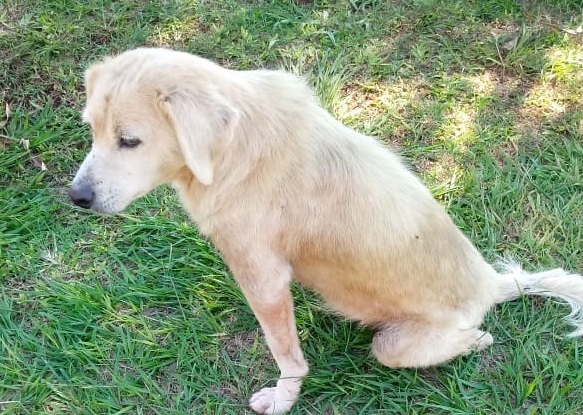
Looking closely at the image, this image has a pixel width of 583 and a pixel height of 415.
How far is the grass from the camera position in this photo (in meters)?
3.35

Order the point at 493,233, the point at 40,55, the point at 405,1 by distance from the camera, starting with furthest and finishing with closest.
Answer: the point at 405,1
the point at 40,55
the point at 493,233

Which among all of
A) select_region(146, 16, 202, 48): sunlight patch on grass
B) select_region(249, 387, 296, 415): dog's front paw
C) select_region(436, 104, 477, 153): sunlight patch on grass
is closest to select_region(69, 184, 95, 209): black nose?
select_region(249, 387, 296, 415): dog's front paw

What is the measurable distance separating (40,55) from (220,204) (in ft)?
9.25

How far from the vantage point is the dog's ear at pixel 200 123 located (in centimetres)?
235

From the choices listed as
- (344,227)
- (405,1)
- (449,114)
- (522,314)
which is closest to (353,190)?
(344,227)

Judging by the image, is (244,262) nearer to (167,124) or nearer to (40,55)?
(167,124)

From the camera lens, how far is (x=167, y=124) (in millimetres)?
2426

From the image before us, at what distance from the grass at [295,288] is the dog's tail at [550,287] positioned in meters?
0.10

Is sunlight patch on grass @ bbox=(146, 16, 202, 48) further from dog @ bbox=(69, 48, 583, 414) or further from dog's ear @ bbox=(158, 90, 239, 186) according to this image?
dog's ear @ bbox=(158, 90, 239, 186)

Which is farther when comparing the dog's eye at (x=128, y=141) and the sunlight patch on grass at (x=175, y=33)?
the sunlight patch on grass at (x=175, y=33)

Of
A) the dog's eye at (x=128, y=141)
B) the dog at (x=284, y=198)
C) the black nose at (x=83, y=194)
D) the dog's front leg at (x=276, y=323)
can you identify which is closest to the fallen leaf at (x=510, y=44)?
the dog at (x=284, y=198)

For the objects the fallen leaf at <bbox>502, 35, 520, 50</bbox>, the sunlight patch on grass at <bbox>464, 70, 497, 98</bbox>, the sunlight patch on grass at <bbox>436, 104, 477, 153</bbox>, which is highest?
the fallen leaf at <bbox>502, 35, 520, 50</bbox>

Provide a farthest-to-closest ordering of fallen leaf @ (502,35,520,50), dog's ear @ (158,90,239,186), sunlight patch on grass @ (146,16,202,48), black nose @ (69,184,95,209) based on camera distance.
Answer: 1. sunlight patch on grass @ (146,16,202,48)
2. fallen leaf @ (502,35,520,50)
3. black nose @ (69,184,95,209)
4. dog's ear @ (158,90,239,186)

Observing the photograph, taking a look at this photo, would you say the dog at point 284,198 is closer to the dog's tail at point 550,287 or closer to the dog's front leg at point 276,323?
the dog's front leg at point 276,323
